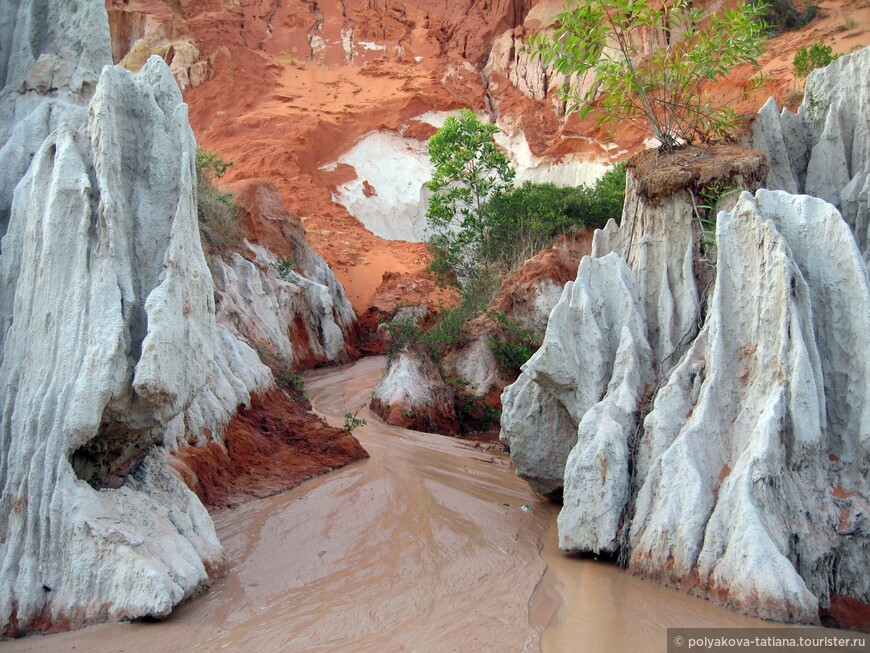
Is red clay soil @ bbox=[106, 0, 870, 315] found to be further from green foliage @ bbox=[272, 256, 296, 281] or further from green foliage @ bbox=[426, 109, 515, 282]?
green foliage @ bbox=[272, 256, 296, 281]

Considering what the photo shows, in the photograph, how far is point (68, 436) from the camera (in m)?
4.81

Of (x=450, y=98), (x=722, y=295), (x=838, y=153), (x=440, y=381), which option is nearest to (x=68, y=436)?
(x=722, y=295)

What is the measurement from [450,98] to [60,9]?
101ft

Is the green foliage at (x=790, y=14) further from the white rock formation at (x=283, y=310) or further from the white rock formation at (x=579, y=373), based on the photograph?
the white rock formation at (x=579, y=373)

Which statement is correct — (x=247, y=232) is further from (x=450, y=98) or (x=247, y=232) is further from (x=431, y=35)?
(x=431, y=35)

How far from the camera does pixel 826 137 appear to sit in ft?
26.4

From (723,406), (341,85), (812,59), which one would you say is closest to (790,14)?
(812,59)

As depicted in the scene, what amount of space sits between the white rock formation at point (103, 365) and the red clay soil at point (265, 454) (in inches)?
55.7

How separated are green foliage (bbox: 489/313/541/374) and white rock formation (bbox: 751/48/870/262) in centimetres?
628

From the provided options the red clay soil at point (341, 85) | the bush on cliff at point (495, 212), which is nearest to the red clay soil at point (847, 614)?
the bush on cliff at point (495, 212)

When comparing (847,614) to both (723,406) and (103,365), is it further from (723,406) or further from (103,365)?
(103,365)

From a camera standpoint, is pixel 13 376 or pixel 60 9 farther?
pixel 60 9

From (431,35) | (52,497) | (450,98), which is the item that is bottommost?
(52,497)

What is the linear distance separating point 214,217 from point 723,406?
12355 millimetres
